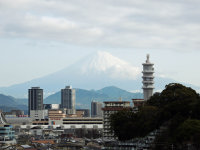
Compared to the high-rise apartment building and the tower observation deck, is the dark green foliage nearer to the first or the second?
the high-rise apartment building

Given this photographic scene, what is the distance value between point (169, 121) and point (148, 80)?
2778 inches

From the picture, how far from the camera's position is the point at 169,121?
92.1 metres

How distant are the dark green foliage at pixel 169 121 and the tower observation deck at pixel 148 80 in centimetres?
4265

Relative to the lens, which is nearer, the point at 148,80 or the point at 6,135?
the point at 6,135

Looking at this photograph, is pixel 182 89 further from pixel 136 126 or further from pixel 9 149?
pixel 9 149

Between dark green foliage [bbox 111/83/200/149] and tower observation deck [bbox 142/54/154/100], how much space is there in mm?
42647

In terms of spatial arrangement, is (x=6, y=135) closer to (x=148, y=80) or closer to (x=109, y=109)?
(x=109, y=109)

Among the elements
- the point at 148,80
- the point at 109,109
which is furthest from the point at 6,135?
the point at 148,80

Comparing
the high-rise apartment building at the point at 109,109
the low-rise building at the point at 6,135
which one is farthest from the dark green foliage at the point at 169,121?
the low-rise building at the point at 6,135

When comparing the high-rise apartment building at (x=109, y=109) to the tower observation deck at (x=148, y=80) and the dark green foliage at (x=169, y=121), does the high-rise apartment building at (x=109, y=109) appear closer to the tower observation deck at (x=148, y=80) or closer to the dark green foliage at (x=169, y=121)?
the tower observation deck at (x=148, y=80)

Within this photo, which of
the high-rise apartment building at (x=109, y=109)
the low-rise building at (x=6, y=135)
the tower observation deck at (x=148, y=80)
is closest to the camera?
the low-rise building at (x=6, y=135)

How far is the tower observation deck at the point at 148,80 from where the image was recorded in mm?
161375

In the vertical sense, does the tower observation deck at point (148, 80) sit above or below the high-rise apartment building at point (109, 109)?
above

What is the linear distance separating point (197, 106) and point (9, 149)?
149ft
